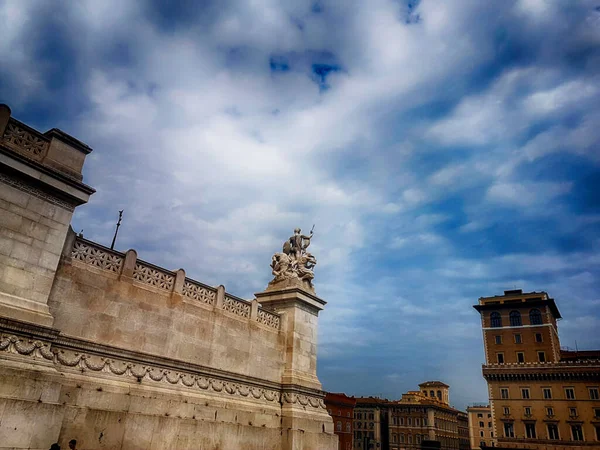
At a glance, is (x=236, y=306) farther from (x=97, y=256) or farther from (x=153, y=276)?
(x=97, y=256)

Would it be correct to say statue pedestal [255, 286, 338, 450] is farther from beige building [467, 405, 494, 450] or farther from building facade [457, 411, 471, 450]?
beige building [467, 405, 494, 450]

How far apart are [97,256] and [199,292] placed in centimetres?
375

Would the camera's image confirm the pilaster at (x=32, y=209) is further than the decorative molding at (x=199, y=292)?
No

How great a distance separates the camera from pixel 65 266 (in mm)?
10969

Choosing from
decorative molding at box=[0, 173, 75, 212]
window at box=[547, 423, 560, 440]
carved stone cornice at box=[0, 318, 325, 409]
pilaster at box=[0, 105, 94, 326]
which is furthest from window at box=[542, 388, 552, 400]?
decorative molding at box=[0, 173, 75, 212]

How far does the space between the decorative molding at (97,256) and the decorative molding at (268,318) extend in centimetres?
629

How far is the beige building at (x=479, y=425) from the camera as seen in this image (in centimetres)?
12719

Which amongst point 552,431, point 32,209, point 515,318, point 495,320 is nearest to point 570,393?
point 552,431

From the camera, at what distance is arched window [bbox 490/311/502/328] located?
7850cm

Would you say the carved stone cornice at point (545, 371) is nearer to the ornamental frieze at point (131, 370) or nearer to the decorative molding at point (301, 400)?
the decorative molding at point (301, 400)

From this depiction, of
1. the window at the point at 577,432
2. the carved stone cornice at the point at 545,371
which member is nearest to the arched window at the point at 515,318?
the carved stone cornice at the point at 545,371

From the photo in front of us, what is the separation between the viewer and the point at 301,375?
17.7 m

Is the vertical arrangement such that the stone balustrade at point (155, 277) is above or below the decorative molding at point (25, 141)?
below

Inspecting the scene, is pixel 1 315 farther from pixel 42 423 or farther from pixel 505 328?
pixel 505 328
